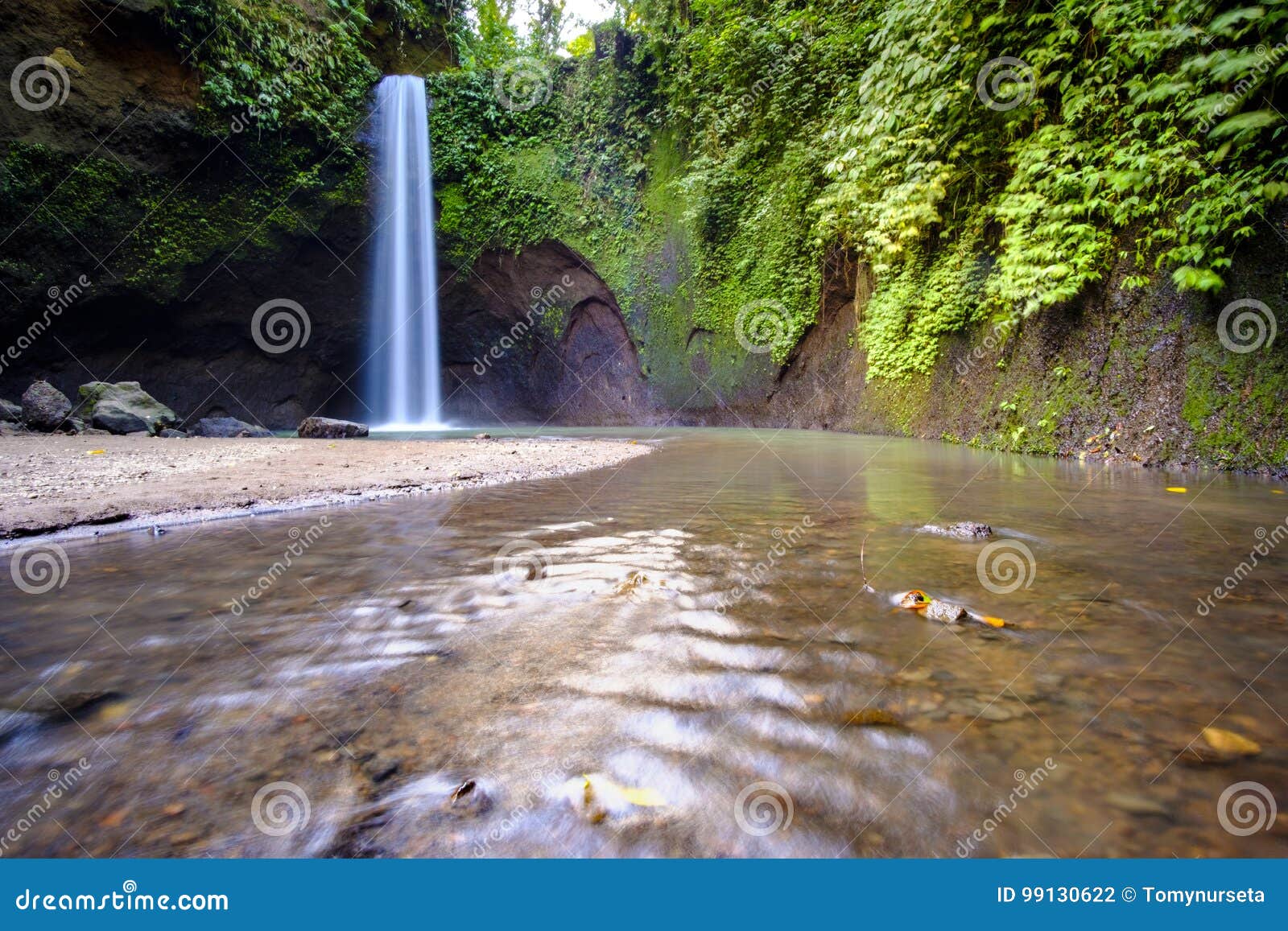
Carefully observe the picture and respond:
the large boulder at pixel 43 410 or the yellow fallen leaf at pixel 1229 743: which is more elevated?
the yellow fallen leaf at pixel 1229 743

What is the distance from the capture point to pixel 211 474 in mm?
5168

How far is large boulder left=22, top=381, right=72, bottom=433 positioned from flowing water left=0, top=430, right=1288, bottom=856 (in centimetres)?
871

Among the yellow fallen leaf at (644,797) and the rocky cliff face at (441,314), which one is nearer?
the yellow fallen leaf at (644,797)

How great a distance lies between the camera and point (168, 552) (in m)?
2.92

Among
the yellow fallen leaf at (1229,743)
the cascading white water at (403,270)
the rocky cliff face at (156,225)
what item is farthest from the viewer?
the cascading white water at (403,270)

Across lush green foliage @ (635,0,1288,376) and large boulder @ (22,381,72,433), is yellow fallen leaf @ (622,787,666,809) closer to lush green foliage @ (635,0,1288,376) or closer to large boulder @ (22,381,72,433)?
lush green foliage @ (635,0,1288,376)

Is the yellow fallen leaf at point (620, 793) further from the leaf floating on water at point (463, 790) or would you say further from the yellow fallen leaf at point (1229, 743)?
the yellow fallen leaf at point (1229, 743)

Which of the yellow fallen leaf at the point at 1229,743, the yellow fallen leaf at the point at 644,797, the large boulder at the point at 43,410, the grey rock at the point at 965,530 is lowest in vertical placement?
the large boulder at the point at 43,410

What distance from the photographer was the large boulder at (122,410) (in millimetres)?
9539

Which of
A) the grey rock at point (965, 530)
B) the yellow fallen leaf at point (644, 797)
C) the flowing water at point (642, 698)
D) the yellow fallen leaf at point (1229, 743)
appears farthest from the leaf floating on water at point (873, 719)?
the grey rock at point (965, 530)

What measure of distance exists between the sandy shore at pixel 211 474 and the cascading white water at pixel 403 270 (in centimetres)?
966

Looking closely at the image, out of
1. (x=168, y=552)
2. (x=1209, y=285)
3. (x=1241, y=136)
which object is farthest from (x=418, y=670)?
(x=1241, y=136)

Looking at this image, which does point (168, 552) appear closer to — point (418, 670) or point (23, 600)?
point (23, 600)

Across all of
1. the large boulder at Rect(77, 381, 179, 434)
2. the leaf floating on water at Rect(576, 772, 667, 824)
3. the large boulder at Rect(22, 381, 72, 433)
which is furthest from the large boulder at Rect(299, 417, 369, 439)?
the leaf floating on water at Rect(576, 772, 667, 824)
